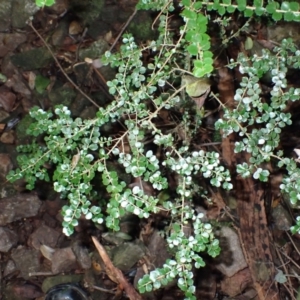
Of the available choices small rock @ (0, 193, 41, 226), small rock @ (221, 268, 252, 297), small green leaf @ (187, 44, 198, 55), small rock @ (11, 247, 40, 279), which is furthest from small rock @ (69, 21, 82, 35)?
small green leaf @ (187, 44, 198, 55)

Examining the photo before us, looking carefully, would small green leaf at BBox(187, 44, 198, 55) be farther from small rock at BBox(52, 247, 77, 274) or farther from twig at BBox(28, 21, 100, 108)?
small rock at BBox(52, 247, 77, 274)

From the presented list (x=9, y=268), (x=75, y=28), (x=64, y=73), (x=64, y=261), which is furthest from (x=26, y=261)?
(x=75, y=28)

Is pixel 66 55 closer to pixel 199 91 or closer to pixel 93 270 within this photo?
pixel 93 270

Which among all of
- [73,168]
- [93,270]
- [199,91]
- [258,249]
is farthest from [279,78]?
[93,270]

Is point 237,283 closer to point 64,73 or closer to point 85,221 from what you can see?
point 85,221

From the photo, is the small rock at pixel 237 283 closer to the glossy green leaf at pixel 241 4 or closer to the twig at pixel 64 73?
the twig at pixel 64 73

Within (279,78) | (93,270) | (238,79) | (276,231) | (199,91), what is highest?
(279,78)

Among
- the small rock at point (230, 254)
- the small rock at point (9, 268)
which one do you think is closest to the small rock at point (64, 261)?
the small rock at point (9, 268)
